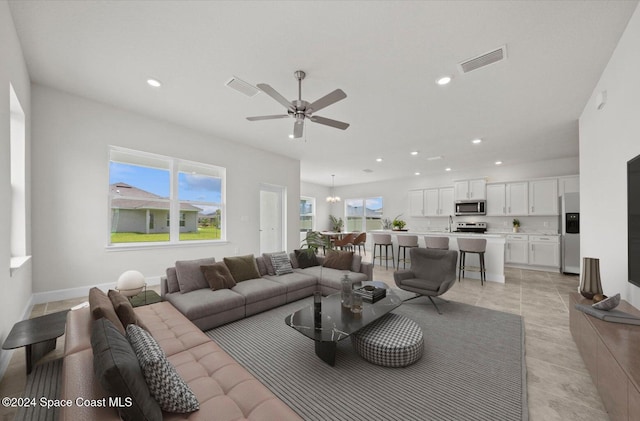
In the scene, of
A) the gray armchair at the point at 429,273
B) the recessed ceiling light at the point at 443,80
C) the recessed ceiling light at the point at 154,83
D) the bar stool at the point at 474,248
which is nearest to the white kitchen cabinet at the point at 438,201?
the bar stool at the point at 474,248

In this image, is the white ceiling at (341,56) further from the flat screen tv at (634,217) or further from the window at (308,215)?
the window at (308,215)

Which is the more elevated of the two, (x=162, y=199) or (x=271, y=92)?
(x=271, y=92)

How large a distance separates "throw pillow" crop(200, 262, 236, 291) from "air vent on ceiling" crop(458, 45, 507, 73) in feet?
12.3

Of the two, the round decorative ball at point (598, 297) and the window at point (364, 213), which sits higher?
the window at point (364, 213)

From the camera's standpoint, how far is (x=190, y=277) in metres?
3.12

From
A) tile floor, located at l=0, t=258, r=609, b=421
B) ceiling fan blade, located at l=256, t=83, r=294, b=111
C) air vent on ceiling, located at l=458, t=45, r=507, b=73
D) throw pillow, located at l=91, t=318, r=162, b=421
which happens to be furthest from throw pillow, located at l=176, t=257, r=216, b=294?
air vent on ceiling, located at l=458, t=45, r=507, b=73

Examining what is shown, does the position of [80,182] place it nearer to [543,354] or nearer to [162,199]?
[162,199]

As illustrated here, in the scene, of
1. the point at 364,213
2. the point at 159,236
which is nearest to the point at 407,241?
the point at 364,213

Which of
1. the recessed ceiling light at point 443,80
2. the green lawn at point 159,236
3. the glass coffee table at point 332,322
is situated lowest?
the glass coffee table at point 332,322

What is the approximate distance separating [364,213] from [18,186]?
9.72 m

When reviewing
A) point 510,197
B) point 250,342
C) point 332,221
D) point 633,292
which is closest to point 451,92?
point 633,292

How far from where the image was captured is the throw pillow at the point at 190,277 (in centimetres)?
307

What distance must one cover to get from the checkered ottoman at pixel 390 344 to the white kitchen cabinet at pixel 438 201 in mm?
6721

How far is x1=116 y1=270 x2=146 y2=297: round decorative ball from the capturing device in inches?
112
